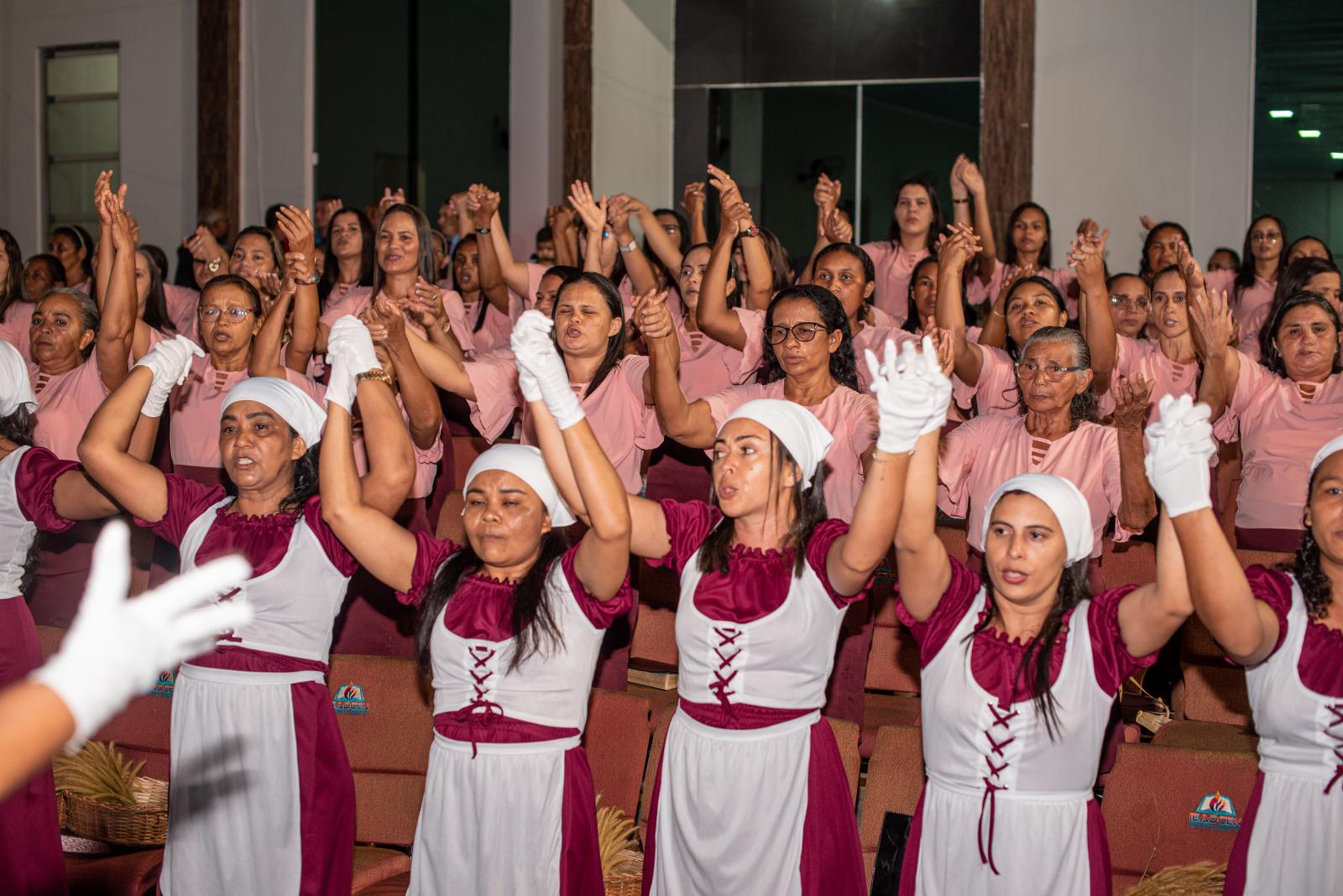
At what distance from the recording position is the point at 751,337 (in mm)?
4805

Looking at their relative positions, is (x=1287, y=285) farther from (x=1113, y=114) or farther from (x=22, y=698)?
(x=22, y=698)

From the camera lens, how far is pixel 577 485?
9.08ft

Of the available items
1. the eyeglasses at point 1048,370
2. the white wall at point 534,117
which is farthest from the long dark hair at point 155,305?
the eyeglasses at point 1048,370

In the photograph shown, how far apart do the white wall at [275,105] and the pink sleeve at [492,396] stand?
546cm

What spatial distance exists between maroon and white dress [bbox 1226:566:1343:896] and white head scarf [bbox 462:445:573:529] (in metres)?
1.45

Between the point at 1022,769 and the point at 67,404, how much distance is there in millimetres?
3551

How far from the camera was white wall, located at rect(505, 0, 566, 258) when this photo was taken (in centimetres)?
900

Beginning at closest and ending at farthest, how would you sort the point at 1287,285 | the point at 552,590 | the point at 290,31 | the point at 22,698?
the point at 22,698
the point at 552,590
the point at 1287,285
the point at 290,31

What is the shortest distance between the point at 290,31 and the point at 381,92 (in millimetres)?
754

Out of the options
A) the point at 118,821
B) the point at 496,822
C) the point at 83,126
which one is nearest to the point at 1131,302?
the point at 496,822

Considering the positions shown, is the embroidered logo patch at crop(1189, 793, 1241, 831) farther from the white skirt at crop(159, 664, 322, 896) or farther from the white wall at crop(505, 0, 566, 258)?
the white wall at crop(505, 0, 566, 258)

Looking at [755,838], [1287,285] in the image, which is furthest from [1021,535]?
[1287,285]

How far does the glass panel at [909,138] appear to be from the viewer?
835 cm

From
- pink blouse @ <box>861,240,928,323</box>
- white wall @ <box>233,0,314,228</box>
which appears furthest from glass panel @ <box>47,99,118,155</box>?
pink blouse @ <box>861,240,928,323</box>
